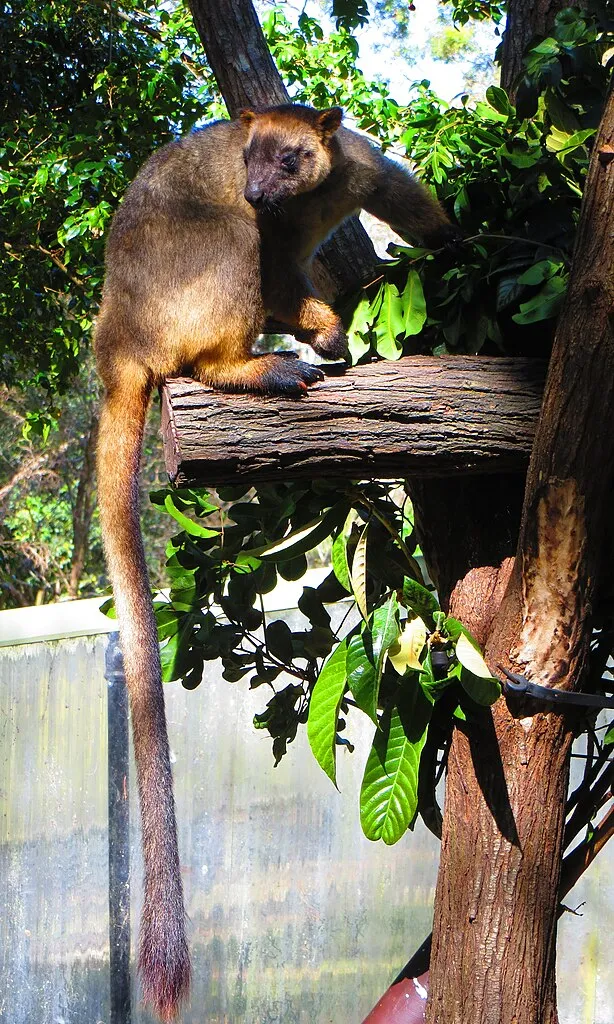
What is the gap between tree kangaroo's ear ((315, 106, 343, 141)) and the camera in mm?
3217

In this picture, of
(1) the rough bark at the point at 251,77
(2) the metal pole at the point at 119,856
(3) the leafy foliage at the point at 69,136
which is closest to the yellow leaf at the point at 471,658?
(1) the rough bark at the point at 251,77

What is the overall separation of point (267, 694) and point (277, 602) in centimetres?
38

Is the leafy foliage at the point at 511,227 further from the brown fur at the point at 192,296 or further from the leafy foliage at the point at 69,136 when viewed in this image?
the leafy foliage at the point at 69,136

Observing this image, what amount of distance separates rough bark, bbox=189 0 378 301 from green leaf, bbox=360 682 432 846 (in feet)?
3.77

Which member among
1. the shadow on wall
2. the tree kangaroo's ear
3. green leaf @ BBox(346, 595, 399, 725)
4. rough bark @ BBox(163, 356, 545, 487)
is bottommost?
the shadow on wall

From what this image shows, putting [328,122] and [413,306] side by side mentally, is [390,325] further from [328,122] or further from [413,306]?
[328,122]

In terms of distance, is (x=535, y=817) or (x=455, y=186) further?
(x=455, y=186)

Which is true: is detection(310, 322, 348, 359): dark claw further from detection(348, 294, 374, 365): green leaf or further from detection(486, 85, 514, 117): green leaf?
detection(486, 85, 514, 117): green leaf

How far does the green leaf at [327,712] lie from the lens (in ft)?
7.26

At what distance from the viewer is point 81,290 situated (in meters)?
5.20

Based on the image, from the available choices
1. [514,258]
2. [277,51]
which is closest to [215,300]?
[514,258]

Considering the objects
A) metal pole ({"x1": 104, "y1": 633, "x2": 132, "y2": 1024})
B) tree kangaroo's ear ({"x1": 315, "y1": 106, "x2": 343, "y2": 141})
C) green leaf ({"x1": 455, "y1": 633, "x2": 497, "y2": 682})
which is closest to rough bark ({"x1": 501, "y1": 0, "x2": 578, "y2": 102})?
tree kangaroo's ear ({"x1": 315, "y1": 106, "x2": 343, "y2": 141})

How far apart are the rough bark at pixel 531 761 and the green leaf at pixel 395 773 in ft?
0.49

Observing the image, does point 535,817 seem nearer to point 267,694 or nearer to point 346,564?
point 346,564
